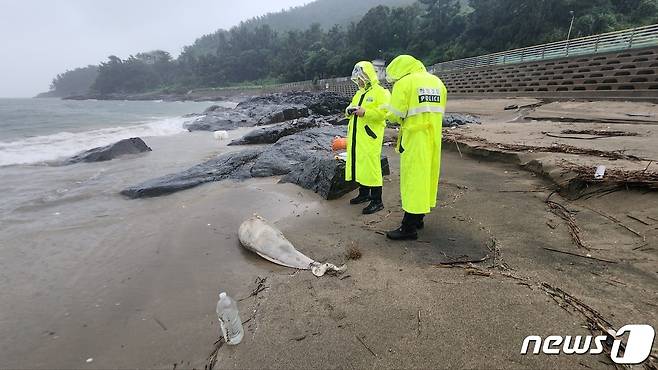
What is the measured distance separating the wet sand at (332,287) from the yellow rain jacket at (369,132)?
524mm

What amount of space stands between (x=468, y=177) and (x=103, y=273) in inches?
190

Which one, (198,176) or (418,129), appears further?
(198,176)

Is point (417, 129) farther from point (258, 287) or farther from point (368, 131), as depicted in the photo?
point (258, 287)

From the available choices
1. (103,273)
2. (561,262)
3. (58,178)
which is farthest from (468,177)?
(58,178)

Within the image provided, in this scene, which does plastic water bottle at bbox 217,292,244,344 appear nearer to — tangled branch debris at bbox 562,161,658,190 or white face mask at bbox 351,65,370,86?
white face mask at bbox 351,65,370,86

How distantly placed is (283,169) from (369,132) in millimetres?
2933

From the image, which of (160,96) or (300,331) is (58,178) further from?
(160,96)

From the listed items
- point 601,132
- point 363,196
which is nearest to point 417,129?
point 363,196

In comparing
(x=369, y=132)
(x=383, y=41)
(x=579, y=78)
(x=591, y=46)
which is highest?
(x=383, y=41)

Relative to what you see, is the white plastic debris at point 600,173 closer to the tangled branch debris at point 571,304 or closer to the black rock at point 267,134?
the tangled branch debris at point 571,304

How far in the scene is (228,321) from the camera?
6.63 ft

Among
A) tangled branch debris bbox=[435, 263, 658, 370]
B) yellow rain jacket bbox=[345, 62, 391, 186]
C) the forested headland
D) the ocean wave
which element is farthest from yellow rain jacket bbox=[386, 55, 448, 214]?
the forested headland

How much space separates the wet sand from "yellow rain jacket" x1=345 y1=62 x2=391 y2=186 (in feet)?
1.72

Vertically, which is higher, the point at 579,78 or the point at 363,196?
the point at 579,78
